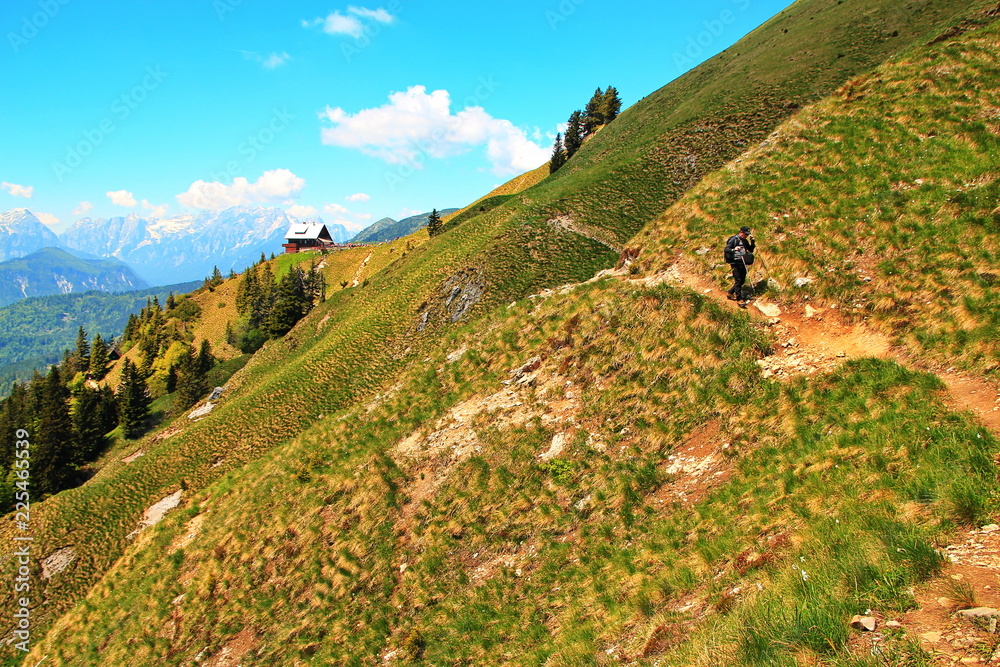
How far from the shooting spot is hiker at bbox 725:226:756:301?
54.1 feet

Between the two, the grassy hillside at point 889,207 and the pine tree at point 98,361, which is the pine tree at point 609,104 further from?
the pine tree at point 98,361

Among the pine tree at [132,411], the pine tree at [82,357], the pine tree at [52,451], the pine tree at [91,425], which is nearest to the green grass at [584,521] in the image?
the pine tree at [52,451]

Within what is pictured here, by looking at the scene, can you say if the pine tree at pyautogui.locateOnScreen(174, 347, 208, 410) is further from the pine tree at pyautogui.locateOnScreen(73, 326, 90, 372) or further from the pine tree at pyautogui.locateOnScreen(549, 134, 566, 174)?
the pine tree at pyautogui.locateOnScreen(549, 134, 566, 174)

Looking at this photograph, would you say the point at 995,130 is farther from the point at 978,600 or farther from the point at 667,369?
the point at 978,600

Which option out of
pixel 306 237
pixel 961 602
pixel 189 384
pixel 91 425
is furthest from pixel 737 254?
pixel 306 237

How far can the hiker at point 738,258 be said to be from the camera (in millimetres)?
16484

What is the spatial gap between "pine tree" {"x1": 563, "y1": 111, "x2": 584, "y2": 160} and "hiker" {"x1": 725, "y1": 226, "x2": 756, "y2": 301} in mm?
94546

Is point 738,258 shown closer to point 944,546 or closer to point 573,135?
point 944,546

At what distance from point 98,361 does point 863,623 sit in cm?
16119

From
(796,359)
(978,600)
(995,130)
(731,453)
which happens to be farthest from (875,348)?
(995,130)

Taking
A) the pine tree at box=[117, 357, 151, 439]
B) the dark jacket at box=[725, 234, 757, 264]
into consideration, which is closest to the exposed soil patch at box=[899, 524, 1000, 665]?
the dark jacket at box=[725, 234, 757, 264]

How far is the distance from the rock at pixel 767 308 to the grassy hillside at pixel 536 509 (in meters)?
0.95

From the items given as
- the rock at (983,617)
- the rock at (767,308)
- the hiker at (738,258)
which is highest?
the hiker at (738,258)

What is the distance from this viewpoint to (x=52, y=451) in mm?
55250
